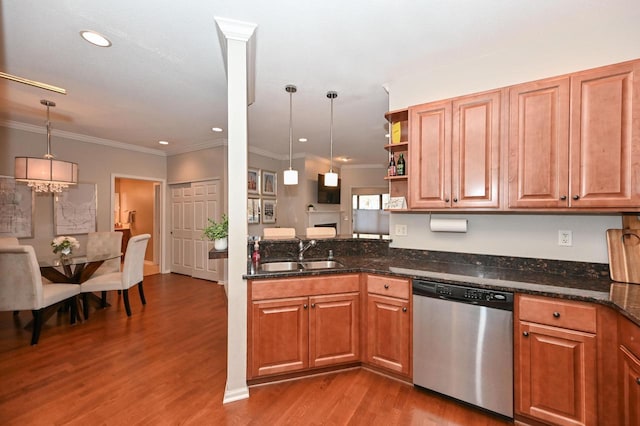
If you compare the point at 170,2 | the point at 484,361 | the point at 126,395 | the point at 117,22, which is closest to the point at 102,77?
the point at 117,22

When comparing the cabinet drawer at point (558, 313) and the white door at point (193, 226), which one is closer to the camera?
the cabinet drawer at point (558, 313)

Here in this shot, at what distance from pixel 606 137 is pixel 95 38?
3.66 metres

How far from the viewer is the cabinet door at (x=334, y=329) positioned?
2.20 meters

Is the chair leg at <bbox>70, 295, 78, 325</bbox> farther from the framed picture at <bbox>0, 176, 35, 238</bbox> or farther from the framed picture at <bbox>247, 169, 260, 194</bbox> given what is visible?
the framed picture at <bbox>247, 169, 260, 194</bbox>

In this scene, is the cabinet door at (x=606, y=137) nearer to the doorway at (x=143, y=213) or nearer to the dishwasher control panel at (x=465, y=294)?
the dishwasher control panel at (x=465, y=294)

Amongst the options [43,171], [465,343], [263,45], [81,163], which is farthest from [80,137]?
[465,343]

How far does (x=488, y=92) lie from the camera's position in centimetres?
211

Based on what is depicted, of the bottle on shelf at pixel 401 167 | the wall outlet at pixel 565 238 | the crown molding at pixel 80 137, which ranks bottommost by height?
the wall outlet at pixel 565 238

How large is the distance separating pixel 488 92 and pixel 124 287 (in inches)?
175

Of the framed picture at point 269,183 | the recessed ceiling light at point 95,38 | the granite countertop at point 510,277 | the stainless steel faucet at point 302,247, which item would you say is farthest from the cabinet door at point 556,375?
the framed picture at point 269,183

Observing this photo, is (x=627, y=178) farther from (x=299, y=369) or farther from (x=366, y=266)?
(x=299, y=369)

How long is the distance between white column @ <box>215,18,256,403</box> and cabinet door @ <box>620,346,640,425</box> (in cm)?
217

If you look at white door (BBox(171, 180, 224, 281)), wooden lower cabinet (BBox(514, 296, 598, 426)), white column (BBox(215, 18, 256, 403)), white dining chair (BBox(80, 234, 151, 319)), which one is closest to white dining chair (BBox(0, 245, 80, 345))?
white dining chair (BBox(80, 234, 151, 319))

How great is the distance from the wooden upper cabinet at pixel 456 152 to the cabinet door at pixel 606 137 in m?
0.45
